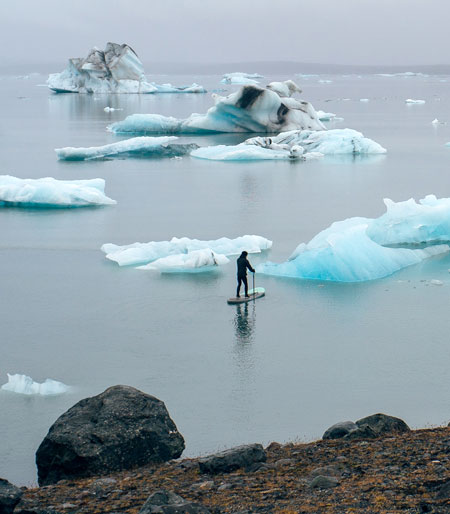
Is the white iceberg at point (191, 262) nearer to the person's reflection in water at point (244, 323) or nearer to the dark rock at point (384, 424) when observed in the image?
the person's reflection in water at point (244, 323)

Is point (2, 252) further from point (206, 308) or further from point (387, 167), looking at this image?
point (387, 167)

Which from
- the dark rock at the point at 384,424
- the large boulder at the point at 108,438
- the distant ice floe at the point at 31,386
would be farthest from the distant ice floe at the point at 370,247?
the large boulder at the point at 108,438

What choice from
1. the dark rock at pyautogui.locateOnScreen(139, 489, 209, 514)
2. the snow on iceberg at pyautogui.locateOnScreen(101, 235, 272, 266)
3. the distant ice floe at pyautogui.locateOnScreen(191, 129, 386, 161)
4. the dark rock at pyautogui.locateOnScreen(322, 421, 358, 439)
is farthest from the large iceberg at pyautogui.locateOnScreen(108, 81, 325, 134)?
the dark rock at pyautogui.locateOnScreen(139, 489, 209, 514)

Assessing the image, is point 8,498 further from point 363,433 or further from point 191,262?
point 191,262

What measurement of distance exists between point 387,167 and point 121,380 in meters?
19.1

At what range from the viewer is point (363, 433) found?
6.94 metres

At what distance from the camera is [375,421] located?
7125 millimetres

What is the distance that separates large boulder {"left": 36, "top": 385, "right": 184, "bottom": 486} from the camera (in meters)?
6.70

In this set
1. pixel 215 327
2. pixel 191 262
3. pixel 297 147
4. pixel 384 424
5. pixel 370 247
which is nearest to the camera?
pixel 384 424

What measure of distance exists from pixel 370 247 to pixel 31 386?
6801mm

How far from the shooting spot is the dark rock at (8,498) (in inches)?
219

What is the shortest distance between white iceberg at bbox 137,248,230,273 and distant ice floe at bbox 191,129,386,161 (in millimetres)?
14703

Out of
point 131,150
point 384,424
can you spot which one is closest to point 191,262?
point 384,424

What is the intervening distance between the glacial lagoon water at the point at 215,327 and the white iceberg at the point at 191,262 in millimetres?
201
